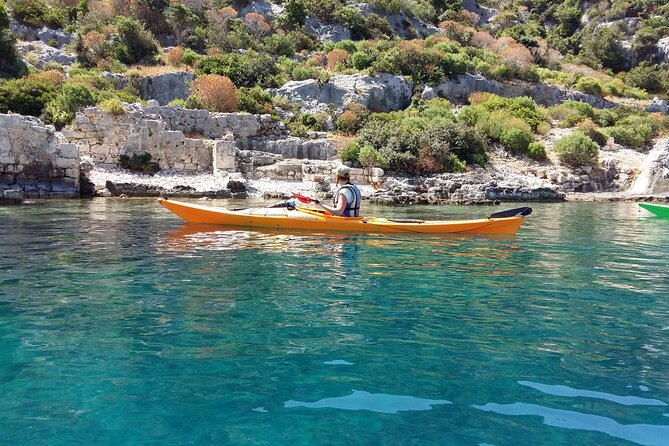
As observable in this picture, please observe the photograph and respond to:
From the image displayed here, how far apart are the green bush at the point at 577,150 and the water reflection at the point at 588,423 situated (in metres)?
22.6

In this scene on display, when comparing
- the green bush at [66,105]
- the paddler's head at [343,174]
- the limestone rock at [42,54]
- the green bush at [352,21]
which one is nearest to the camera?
the paddler's head at [343,174]

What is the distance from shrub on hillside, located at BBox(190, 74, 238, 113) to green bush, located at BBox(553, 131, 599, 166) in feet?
48.9

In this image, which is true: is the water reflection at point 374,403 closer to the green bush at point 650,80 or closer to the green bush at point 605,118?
the green bush at point 605,118

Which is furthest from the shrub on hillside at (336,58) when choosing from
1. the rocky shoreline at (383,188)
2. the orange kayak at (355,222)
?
the orange kayak at (355,222)

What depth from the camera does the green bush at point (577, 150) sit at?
22828 millimetres

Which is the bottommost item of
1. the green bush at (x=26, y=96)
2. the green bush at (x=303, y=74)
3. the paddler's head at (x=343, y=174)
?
the paddler's head at (x=343, y=174)

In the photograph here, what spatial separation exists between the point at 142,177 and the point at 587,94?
2955cm

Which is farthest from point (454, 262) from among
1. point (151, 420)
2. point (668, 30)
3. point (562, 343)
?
point (668, 30)

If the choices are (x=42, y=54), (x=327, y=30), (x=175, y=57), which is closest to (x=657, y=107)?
(x=327, y=30)

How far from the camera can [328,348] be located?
11.7 feet

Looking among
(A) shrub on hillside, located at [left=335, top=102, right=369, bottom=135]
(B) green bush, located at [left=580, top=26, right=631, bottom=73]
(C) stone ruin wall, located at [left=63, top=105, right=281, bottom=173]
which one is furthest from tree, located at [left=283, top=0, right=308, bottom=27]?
(B) green bush, located at [left=580, top=26, right=631, bottom=73]

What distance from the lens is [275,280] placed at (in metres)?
5.66

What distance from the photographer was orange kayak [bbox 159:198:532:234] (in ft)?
30.2

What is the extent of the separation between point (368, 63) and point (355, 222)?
2346 cm
